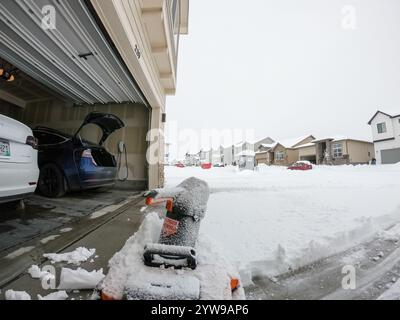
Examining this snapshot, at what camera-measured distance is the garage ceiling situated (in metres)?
2.47

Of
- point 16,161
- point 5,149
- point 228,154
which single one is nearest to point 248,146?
point 228,154

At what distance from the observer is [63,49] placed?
10.8 ft

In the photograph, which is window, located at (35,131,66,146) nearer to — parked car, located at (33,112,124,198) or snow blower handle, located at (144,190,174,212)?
parked car, located at (33,112,124,198)

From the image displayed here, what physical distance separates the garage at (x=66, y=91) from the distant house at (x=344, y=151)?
27163 mm

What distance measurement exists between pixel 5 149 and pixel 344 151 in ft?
99.9

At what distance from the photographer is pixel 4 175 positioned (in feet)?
7.01

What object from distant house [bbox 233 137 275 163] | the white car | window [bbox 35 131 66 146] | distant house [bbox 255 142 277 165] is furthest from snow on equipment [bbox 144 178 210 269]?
distant house [bbox 233 137 275 163]

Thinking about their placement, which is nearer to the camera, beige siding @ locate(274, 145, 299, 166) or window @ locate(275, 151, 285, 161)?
beige siding @ locate(274, 145, 299, 166)

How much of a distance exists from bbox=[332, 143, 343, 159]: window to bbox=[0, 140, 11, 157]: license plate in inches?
1204

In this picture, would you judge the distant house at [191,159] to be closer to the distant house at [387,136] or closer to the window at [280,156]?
the window at [280,156]
